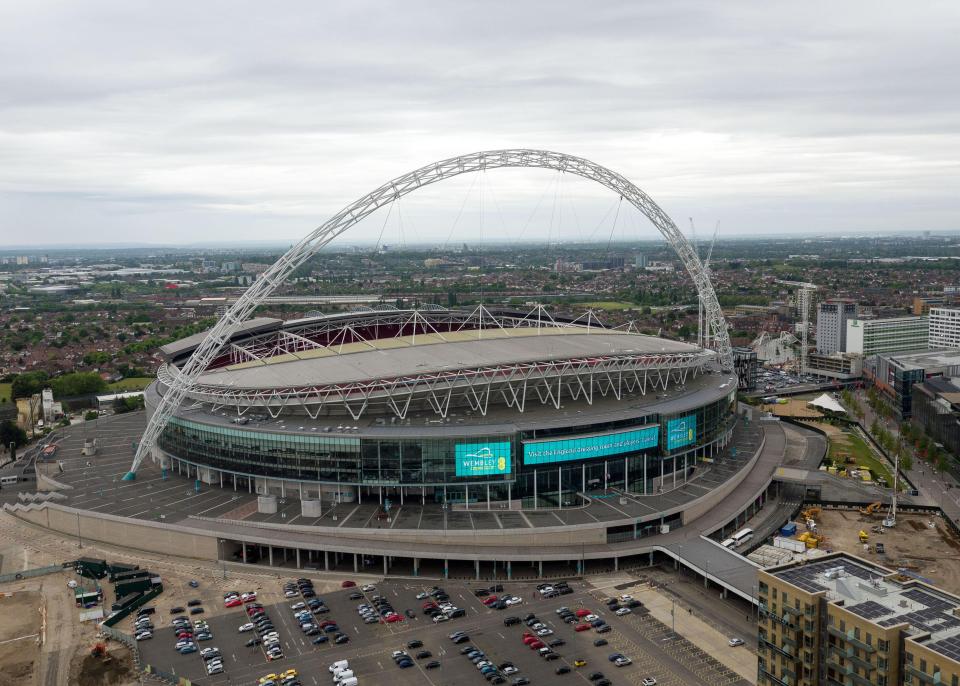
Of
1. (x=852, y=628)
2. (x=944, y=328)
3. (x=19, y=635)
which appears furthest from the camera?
(x=944, y=328)

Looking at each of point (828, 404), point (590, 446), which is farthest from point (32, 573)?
point (828, 404)

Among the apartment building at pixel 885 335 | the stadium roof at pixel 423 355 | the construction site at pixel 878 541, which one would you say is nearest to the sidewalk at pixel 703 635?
the construction site at pixel 878 541

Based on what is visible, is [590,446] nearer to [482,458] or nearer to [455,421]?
[482,458]

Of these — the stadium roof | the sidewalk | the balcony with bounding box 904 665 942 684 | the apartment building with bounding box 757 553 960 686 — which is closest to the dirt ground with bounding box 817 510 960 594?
the sidewalk

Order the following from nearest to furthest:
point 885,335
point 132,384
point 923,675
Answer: point 923,675 < point 132,384 < point 885,335

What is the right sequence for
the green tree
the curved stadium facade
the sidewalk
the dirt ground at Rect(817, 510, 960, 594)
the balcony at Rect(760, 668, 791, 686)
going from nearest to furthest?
1. the balcony at Rect(760, 668, 791, 686)
2. the sidewalk
3. the dirt ground at Rect(817, 510, 960, 594)
4. the curved stadium facade
5. the green tree

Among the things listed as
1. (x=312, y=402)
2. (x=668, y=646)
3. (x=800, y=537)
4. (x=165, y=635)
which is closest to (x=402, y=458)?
(x=312, y=402)

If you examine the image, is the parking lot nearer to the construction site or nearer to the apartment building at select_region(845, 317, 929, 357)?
the construction site
